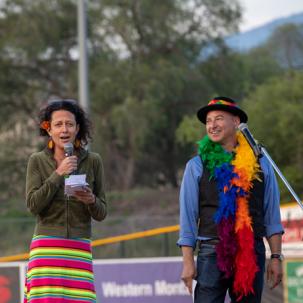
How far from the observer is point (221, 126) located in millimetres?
5223

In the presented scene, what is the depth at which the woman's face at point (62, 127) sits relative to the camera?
199 inches

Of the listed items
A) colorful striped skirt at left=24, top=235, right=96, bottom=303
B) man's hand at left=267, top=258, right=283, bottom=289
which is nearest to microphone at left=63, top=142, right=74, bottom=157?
colorful striped skirt at left=24, top=235, right=96, bottom=303

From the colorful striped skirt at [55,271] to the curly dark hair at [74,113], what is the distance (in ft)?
1.98

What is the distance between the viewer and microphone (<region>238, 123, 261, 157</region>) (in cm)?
495

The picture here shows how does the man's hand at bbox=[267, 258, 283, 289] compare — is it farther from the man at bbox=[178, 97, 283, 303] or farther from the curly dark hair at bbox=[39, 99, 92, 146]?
the curly dark hair at bbox=[39, 99, 92, 146]

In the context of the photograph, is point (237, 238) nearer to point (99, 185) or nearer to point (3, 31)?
point (99, 185)

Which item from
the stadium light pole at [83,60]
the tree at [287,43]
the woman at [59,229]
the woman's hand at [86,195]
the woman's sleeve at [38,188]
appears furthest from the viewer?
the tree at [287,43]

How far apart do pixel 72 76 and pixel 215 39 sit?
451 centimetres

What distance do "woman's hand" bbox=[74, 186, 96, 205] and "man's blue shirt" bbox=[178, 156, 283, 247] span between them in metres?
0.54

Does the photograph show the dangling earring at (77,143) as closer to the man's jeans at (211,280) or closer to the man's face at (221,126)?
the man's face at (221,126)

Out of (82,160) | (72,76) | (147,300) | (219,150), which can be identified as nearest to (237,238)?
(219,150)

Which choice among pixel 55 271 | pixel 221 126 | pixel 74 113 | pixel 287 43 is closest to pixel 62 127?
pixel 74 113

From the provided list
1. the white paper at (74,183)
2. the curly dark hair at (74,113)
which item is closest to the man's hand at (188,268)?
the white paper at (74,183)

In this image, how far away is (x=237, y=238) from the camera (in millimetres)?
5051
